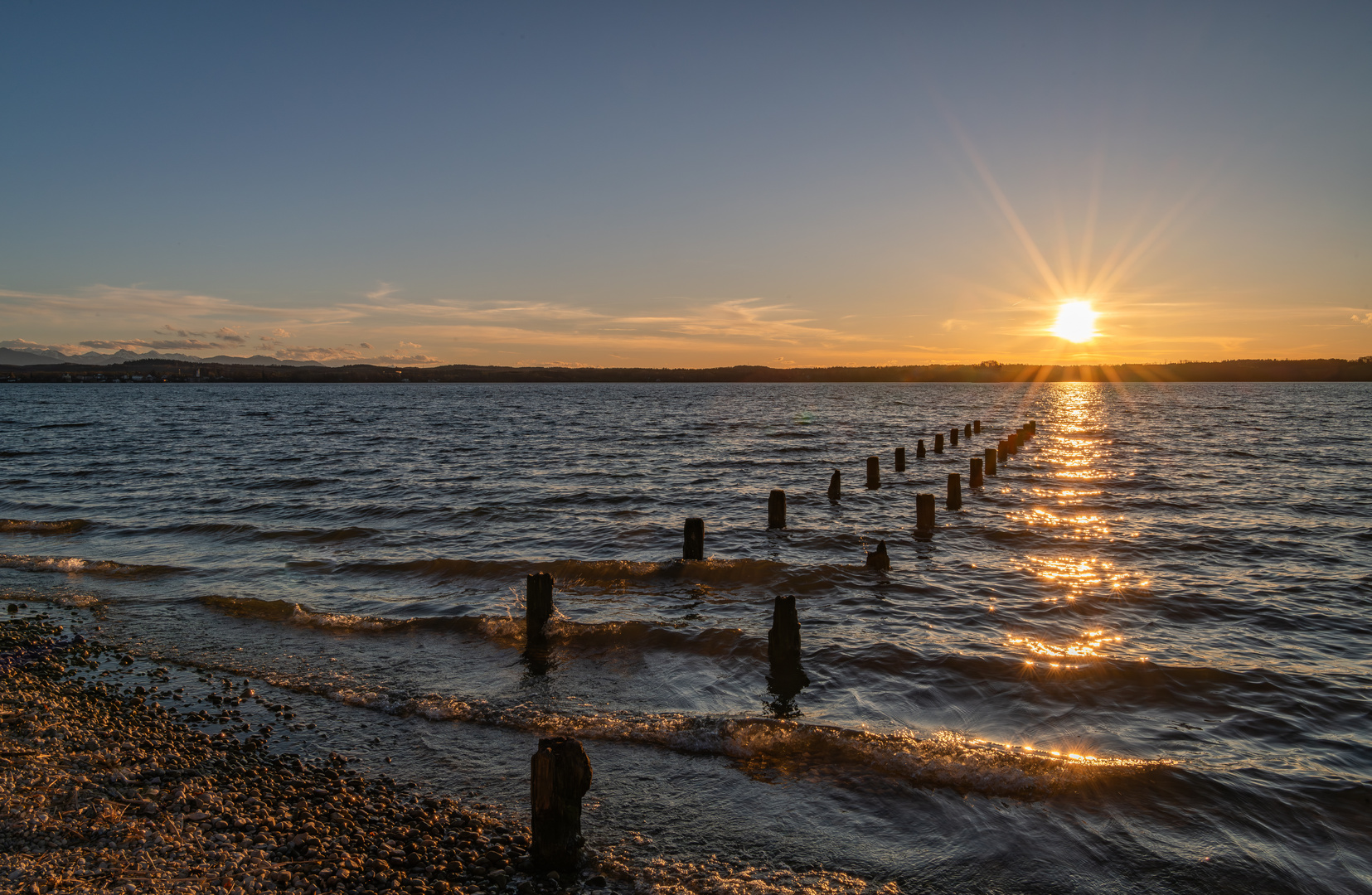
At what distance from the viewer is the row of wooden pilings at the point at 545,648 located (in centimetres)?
565

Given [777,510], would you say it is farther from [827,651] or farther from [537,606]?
[537,606]

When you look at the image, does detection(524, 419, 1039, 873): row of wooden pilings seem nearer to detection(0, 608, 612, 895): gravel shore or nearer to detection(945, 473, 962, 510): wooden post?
detection(945, 473, 962, 510): wooden post

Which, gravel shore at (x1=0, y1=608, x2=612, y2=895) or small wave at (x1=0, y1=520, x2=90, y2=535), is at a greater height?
gravel shore at (x1=0, y1=608, x2=612, y2=895)

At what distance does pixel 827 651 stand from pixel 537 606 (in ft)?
14.2

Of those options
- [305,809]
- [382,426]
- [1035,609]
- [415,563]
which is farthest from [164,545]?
[382,426]

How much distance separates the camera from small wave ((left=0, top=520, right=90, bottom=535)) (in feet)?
64.0

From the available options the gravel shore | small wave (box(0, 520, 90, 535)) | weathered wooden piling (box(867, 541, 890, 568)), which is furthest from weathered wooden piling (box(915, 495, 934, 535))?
small wave (box(0, 520, 90, 535))

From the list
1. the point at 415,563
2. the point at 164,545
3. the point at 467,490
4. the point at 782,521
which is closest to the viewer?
the point at 415,563

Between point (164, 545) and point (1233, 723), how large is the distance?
20991 millimetres

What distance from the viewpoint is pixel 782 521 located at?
20.2m

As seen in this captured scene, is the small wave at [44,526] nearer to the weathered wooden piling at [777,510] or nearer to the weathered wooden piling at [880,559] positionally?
the weathered wooden piling at [777,510]

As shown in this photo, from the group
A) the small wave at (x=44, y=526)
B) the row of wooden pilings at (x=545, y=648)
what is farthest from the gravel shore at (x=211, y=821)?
the small wave at (x=44, y=526)

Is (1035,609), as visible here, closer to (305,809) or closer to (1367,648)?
(1367,648)

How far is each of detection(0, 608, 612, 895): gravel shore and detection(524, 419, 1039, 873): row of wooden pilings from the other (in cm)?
27
